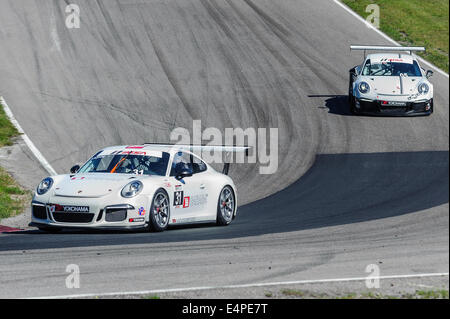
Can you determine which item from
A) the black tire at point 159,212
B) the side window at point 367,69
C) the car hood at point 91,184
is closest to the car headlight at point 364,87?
the side window at point 367,69

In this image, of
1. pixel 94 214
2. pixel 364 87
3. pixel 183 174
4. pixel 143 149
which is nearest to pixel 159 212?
pixel 183 174

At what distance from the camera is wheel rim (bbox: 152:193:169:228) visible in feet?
38.6

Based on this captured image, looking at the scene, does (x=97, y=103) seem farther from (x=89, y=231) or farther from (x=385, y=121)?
(x=89, y=231)

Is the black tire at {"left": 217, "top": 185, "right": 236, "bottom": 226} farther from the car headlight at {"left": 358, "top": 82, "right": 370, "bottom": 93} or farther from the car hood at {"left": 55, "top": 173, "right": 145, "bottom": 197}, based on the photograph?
the car headlight at {"left": 358, "top": 82, "right": 370, "bottom": 93}

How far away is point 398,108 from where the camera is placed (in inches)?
798

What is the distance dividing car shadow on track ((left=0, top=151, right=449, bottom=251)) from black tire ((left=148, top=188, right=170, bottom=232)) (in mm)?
134

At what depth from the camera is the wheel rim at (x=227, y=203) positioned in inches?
523

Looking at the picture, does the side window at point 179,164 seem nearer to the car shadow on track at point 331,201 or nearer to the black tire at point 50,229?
the car shadow on track at point 331,201

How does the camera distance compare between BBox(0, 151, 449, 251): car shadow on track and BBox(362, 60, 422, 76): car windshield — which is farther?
BBox(362, 60, 422, 76): car windshield

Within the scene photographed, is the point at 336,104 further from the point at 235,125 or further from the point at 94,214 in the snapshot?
the point at 94,214

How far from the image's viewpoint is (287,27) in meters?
28.8

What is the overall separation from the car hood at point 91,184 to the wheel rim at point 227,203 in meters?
1.78

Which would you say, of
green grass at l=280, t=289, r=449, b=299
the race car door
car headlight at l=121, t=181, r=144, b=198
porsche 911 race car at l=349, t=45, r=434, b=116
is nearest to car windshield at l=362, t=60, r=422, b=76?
porsche 911 race car at l=349, t=45, r=434, b=116
